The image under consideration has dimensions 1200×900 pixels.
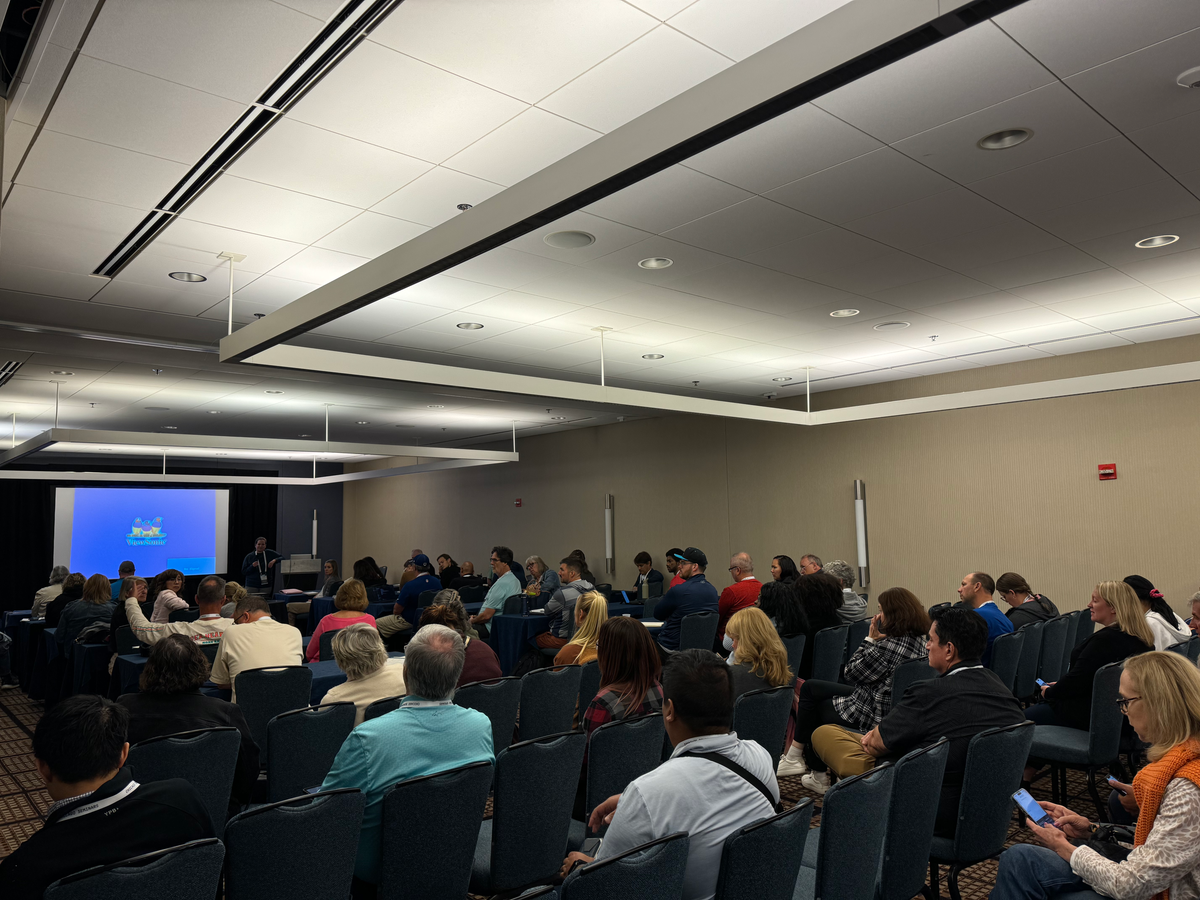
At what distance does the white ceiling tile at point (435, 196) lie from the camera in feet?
12.6

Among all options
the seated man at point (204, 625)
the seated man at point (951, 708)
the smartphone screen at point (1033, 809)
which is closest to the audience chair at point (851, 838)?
the smartphone screen at point (1033, 809)

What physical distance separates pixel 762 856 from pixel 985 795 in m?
1.30

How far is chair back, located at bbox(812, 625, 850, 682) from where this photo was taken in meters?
5.50

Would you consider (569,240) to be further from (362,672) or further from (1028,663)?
(1028,663)

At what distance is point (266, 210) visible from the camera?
420 centimetres

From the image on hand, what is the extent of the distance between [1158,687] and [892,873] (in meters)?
0.93

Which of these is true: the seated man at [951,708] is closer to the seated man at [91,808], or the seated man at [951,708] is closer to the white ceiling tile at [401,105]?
the seated man at [91,808]

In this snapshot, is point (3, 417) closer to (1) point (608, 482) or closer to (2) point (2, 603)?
(2) point (2, 603)

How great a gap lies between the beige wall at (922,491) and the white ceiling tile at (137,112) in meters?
7.99

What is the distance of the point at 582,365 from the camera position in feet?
26.9

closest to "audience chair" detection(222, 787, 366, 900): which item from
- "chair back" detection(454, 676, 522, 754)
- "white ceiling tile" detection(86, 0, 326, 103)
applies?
"chair back" detection(454, 676, 522, 754)

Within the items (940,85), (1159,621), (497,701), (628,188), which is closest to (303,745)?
(497,701)

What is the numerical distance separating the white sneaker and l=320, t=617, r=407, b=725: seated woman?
223 centimetres

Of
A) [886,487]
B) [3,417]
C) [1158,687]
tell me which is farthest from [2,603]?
[1158,687]
